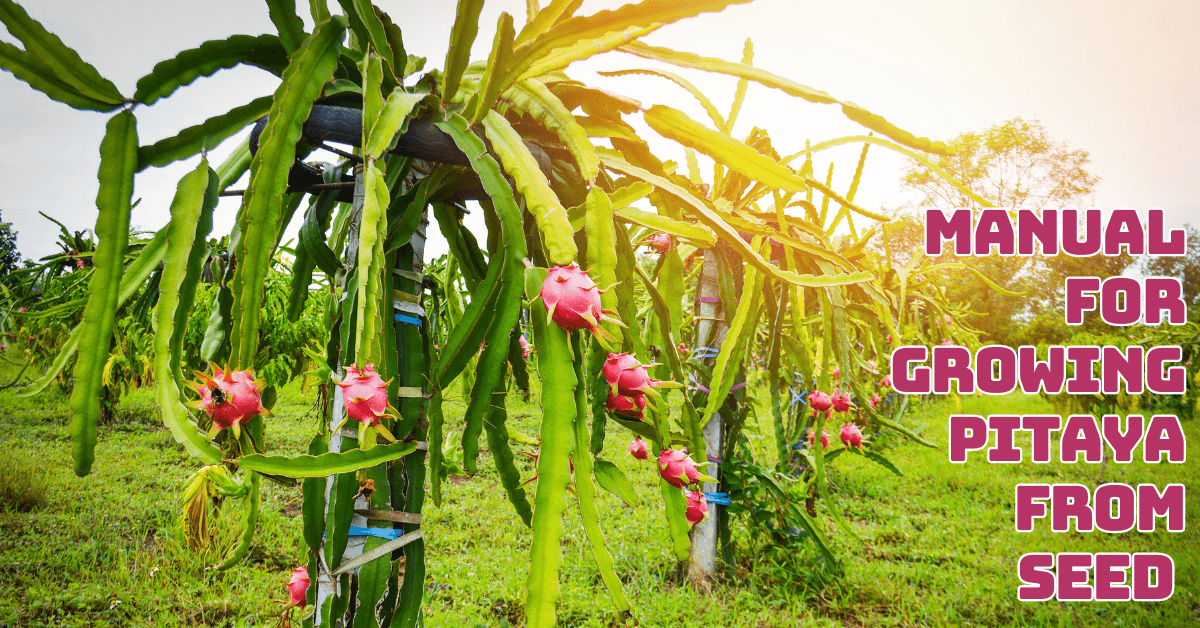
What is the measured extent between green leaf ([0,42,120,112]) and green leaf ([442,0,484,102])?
313 mm

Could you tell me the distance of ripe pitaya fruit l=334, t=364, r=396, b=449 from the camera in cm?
52

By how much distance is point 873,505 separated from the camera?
128 inches

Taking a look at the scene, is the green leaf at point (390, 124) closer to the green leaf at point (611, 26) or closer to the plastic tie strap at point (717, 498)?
the green leaf at point (611, 26)

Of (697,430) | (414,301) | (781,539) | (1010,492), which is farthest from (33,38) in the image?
(1010,492)

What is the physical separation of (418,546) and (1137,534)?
378 centimetres

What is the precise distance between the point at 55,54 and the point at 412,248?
38 cm

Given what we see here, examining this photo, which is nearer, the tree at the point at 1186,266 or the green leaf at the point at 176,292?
the green leaf at the point at 176,292

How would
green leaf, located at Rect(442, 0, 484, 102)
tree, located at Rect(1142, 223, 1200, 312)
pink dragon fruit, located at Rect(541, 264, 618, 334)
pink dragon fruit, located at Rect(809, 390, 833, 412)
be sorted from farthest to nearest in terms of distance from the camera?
tree, located at Rect(1142, 223, 1200, 312) → pink dragon fruit, located at Rect(809, 390, 833, 412) → green leaf, located at Rect(442, 0, 484, 102) → pink dragon fruit, located at Rect(541, 264, 618, 334)

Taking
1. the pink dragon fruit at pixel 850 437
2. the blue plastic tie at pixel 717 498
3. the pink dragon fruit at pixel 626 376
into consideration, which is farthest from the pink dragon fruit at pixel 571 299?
the pink dragon fruit at pixel 850 437

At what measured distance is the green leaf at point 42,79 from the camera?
533mm

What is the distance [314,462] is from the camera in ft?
1.72

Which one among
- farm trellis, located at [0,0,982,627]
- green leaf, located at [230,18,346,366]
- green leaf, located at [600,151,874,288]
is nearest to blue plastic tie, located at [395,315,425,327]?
farm trellis, located at [0,0,982,627]

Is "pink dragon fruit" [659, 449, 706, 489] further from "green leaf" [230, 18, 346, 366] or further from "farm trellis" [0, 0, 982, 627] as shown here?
"green leaf" [230, 18, 346, 366]

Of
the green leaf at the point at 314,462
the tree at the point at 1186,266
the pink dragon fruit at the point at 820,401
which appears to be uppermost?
the tree at the point at 1186,266
